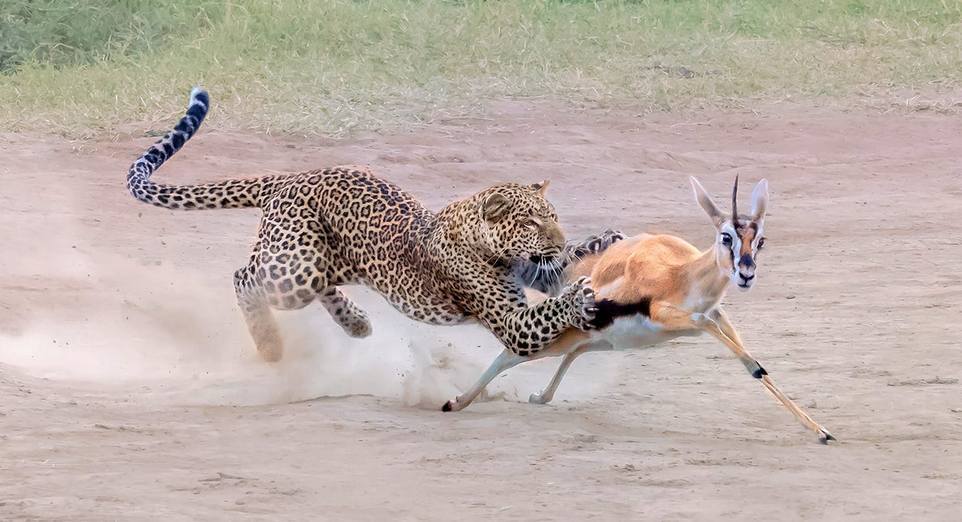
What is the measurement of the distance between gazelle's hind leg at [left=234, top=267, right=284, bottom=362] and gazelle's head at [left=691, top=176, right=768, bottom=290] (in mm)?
1963

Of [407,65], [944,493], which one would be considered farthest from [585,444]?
[407,65]

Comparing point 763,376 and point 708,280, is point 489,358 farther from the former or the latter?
point 763,376

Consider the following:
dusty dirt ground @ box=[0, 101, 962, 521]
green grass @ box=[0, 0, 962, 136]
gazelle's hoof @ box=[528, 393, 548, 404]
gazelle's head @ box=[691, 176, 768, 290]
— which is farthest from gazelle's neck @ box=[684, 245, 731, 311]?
green grass @ box=[0, 0, 962, 136]

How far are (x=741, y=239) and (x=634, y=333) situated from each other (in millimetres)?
658

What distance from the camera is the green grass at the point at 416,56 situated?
38.2 ft

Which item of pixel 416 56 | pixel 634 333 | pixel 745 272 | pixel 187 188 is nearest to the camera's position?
pixel 745 272

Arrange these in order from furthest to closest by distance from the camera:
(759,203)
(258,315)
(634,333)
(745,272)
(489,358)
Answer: (489,358) → (258,315) → (634,333) → (759,203) → (745,272)

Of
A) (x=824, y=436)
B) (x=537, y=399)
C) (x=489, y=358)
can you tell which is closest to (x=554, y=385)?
(x=537, y=399)

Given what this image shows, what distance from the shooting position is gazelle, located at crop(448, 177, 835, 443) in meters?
5.29

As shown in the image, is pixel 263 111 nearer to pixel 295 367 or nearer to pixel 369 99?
pixel 369 99

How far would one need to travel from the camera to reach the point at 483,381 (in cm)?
604

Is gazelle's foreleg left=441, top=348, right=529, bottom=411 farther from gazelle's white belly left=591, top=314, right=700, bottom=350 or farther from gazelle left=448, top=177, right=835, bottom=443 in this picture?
gazelle's white belly left=591, top=314, right=700, bottom=350

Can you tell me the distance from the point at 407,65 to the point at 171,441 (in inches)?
296

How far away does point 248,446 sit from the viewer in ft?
17.3
